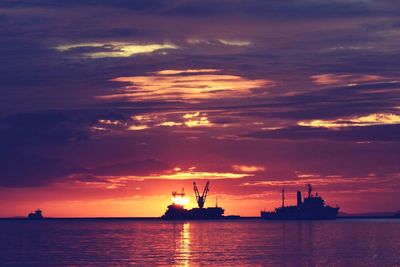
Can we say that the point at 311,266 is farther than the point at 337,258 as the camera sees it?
No

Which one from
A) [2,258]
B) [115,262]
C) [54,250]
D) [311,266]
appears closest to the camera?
[311,266]

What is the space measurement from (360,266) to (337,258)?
1475cm

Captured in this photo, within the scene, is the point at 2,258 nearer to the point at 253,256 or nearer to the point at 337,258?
the point at 253,256

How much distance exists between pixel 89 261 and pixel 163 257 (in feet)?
42.4

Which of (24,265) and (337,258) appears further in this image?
(337,258)

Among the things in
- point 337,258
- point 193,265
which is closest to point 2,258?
point 193,265

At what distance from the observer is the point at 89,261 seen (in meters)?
121

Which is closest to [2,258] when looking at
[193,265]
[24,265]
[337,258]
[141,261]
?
[24,265]

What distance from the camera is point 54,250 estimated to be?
152 metres

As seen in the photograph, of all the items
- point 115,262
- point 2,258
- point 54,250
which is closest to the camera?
point 115,262

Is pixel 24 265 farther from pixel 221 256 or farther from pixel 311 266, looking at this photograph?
pixel 311 266

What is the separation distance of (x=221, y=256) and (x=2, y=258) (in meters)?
35.1

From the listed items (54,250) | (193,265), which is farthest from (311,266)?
(54,250)

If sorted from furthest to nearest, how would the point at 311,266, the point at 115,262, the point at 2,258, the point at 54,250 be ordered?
the point at 54,250
the point at 2,258
the point at 115,262
the point at 311,266
